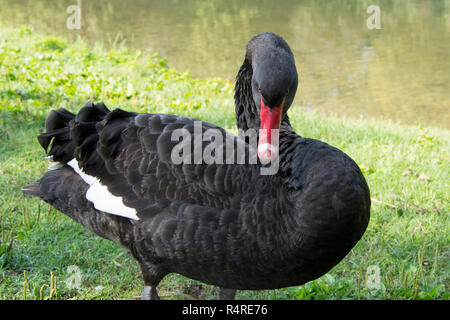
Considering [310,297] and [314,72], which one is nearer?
[310,297]

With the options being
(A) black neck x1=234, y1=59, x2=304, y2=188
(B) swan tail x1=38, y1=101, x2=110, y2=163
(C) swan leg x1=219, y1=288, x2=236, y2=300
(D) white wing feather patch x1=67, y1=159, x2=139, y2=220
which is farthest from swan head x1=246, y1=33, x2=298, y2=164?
(B) swan tail x1=38, y1=101, x2=110, y2=163

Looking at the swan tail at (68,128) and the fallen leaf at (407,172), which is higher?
the swan tail at (68,128)

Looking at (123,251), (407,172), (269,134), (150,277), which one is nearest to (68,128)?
(123,251)

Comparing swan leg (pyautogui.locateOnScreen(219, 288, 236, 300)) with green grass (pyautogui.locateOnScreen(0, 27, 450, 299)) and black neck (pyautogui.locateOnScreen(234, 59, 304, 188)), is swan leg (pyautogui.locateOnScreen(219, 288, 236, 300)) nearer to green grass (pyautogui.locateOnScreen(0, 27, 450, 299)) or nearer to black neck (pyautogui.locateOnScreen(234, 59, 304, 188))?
green grass (pyautogui.locateOnScreen(0, 27, 450, 299))

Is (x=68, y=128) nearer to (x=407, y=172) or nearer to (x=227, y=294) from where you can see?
(x=227, y=294)

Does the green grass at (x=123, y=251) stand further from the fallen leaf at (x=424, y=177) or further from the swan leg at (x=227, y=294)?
the swan leg at (x=227, y=294)

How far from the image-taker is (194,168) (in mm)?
2270

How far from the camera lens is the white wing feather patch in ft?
7.66

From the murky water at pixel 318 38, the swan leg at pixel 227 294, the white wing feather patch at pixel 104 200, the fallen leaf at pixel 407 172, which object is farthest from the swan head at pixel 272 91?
the murky water at pixel 318 38

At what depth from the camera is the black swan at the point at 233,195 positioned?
6.63 ft

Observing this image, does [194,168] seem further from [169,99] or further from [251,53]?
[169,99]

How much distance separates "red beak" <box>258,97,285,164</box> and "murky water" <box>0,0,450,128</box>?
159 inches
